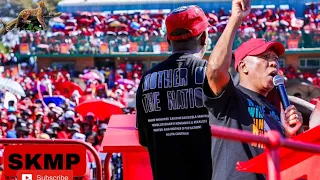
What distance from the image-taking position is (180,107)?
115 inches

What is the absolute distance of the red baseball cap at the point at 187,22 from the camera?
299 centimetres

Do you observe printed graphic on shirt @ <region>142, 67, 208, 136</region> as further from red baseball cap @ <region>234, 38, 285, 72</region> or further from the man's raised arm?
red baseball cap @ <region>234, 38, 285, 72</region>

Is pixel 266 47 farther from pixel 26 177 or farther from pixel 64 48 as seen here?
pixel 64 48

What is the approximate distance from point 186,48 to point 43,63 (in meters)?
32.0

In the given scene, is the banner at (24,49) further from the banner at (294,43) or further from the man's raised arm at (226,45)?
the man's raised arm at (226,45)

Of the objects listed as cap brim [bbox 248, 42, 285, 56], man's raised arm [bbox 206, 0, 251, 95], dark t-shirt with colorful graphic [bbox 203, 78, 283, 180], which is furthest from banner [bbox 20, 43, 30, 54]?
man's raised arm [bbox 206, 0, 251, 95]

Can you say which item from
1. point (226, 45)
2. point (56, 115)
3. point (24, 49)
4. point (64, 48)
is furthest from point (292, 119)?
point (24, 49)

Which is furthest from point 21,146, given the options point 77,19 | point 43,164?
point 77,19

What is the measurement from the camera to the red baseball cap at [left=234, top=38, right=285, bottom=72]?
3576 mm

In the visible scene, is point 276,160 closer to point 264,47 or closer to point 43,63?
point 264,47

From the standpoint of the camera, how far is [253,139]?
2266 millimetres

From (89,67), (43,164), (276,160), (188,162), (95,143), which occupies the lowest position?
(89,67)

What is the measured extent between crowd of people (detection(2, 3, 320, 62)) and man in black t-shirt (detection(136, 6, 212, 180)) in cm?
2543

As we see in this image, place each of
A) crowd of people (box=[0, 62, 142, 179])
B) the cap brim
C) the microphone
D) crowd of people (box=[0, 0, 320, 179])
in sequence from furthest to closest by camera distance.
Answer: crowd of people (box=[0, 0, 320, 179]) → crowd of people (box=[0, 62, 142, 179]) → the cap brim → the microphone
